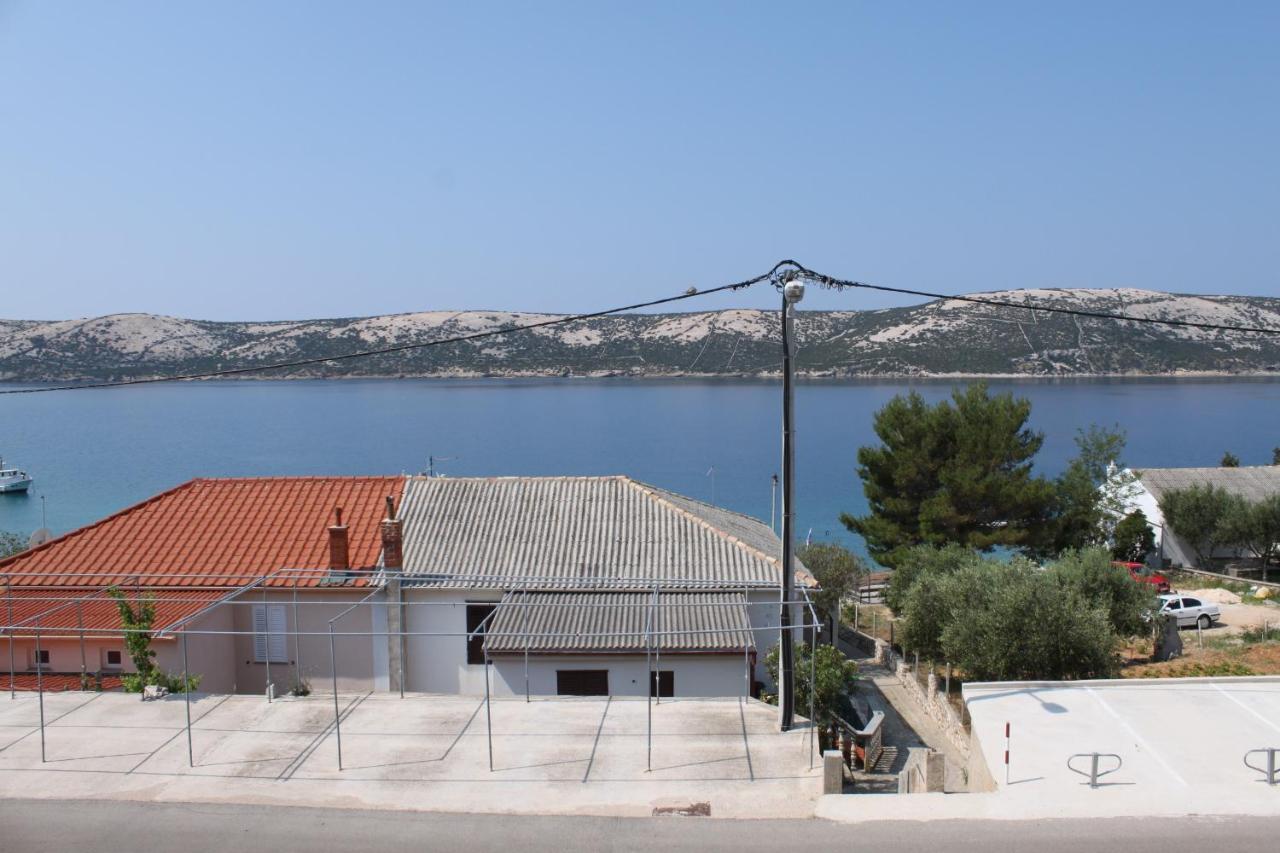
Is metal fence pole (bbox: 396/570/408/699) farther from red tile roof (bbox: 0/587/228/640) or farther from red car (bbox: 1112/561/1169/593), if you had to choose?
red car (bbox: 1112/561/1169/593)

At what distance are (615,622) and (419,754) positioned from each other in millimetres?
6752

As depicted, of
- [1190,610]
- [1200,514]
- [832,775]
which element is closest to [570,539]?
[832,775]

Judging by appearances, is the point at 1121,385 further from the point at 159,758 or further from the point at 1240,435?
the point at 159,758

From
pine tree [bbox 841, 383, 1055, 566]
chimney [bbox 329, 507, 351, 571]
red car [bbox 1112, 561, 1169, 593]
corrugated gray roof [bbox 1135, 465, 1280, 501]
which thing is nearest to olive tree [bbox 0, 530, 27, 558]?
chimney [bbox 329, 507, 351, 571]

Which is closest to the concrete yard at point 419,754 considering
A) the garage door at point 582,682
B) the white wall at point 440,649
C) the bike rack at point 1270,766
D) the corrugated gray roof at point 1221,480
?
the garage door at point 582,682

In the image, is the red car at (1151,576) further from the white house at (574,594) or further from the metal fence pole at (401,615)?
the metal fence pole at (401,615)

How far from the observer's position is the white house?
1792 cm

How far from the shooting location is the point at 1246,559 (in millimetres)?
41969

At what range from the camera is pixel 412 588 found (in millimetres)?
19234

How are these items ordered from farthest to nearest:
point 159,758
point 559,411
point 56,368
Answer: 1. point 56,368
2. point 559,411
3. point 159,758

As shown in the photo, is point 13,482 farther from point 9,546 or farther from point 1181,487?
point 1181,487

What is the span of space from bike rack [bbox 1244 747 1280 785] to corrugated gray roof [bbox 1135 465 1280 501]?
35408mm

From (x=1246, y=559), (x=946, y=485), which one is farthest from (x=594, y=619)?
(x=1246, y=559)

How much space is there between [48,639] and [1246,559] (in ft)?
147
